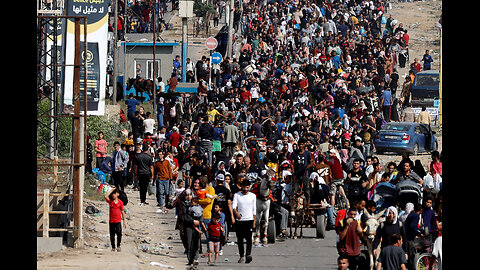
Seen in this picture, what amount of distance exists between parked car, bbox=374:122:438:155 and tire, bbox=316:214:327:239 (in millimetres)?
14809

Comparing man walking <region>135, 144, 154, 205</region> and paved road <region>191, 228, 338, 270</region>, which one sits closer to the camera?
paved road <region>191, 228, 338, 270</region>

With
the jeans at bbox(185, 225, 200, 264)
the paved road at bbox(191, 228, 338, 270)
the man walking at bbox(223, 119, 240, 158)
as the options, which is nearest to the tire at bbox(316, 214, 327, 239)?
the paved road at bbox(191, 228, 338, 270)

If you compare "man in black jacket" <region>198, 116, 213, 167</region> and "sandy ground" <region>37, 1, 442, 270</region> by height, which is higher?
"man in black jacket" <region>198, 116, 213, 167</region>

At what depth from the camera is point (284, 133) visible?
119 feet

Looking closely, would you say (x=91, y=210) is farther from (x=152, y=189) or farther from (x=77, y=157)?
(x=152, y=189)

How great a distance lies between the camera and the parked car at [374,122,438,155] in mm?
39406

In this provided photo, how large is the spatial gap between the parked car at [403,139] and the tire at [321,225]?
48.6ft

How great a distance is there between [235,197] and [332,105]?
776 inches

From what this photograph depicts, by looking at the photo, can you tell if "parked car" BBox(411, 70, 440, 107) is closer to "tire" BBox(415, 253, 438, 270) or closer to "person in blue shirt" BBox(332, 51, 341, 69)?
"person in blue shirt" BBox(332, 51, 341, 69)

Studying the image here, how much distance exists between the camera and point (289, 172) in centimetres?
2531

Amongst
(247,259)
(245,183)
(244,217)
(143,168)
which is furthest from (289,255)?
(143,168)
